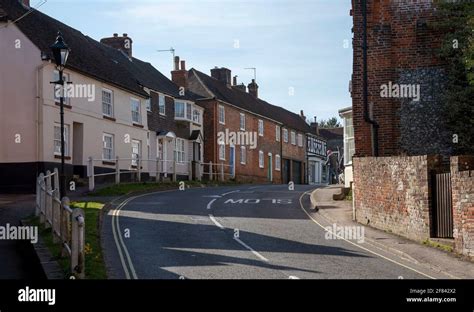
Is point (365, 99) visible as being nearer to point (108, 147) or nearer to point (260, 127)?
point (108, 147)

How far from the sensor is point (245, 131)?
56.3 meters

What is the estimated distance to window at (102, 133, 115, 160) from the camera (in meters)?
36.1

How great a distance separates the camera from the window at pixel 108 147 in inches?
1420

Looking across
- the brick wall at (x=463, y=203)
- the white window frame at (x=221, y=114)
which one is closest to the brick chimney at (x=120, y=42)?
the white window frame at (x=221, y=114)

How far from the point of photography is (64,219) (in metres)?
13.1

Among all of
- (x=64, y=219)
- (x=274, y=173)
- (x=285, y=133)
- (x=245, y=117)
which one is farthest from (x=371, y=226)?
(x=285, y=133)

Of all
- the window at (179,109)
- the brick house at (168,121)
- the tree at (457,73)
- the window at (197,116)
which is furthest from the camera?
the window at (197,116)

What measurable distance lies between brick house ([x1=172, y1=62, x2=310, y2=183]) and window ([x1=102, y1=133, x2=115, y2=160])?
14222mm

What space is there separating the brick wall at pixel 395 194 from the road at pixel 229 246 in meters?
1.80

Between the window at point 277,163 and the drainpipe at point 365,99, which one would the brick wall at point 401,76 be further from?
the window at point 277,163

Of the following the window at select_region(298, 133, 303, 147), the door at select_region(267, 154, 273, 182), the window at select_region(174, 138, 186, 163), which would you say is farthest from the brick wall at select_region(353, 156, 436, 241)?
the window at select_region(298, 133, 303, 147)

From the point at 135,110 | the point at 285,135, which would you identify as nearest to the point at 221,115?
the point at 135,110
